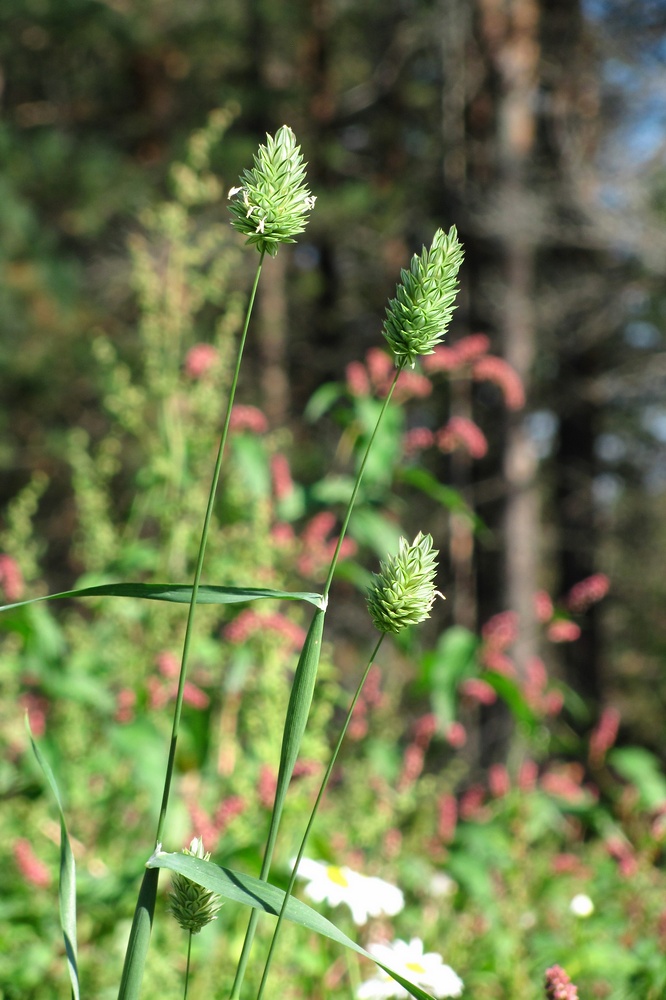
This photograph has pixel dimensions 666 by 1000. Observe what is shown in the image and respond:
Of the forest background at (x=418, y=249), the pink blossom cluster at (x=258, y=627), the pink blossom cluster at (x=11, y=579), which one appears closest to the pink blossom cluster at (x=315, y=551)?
the pink blossom cluster at (x=258, y=627)

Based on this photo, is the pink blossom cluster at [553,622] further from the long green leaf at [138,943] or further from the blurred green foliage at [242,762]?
the long green leaf at [138,943]

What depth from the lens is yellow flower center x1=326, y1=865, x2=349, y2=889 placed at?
1359mm

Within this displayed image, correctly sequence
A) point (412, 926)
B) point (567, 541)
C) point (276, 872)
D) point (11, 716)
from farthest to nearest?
point (567, 541) → point (11, 716) → point (412, 926) → point (276, 872)

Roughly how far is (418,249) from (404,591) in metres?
9.34

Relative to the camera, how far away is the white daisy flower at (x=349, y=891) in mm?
1276

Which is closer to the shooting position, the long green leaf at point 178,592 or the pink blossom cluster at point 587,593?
the long green leaf at point 178,592

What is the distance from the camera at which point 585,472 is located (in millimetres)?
9109

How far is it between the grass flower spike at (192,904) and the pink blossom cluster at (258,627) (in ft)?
3.03

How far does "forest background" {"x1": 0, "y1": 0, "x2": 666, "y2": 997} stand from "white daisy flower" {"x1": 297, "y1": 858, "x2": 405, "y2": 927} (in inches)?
130

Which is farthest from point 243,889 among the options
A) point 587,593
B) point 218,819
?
point 587,593

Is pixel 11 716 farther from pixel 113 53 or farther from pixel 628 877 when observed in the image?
pixel 113 53

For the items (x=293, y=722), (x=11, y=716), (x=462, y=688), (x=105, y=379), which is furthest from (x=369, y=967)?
(x=105, y=379)

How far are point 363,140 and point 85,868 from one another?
10.7 m

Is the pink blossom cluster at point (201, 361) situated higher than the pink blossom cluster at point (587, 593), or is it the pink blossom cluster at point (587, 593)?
the pink blossom cluster at point (201, 361)
